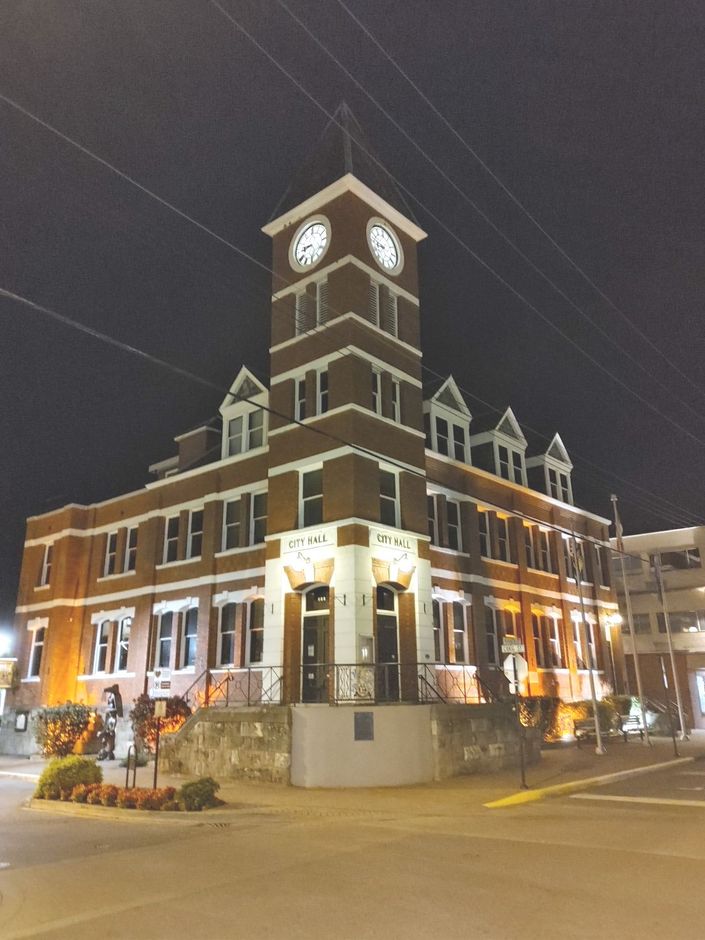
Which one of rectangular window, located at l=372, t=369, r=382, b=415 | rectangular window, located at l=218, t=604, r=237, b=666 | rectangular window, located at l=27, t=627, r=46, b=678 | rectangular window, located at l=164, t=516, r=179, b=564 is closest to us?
rectangular window, located at l=372, t=369, r=382, b=415

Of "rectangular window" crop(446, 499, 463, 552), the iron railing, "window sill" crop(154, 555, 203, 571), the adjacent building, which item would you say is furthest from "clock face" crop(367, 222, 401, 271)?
the adjacent building

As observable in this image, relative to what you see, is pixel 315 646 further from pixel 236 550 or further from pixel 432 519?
pixel 432 519

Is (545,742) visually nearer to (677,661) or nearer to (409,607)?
(409,607)

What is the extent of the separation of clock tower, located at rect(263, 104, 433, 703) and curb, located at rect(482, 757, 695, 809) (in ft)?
16.2

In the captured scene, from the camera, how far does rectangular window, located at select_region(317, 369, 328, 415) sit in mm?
22688

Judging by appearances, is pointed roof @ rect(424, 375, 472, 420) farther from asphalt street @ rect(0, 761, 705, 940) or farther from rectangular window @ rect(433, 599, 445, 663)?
asphalt street @ rect(0, 761, 705, 940)

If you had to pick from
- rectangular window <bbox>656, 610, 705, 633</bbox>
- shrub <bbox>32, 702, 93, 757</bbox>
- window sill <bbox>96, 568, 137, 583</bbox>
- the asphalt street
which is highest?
window sill <bbox>96, 568, 137, 583</bbox>

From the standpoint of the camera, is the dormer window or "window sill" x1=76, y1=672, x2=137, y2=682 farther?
"window sill" x1=76, y1=672, x2=137, y2=682

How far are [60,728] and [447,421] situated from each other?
62.8ft

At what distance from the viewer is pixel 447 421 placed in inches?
1125

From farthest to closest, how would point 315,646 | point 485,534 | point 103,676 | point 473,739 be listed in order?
1. point 103,676
2. point 485,534
3. point 315,646
4. point 473,739

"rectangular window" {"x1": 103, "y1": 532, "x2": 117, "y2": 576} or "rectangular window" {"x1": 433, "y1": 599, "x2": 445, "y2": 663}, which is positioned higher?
"rectangular window" {"x1": 103, "y1": 532, "x2": 117, "y2": 576}

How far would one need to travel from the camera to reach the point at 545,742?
26516 millimetres

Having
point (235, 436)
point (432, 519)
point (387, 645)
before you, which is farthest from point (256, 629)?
point (235, 436)
